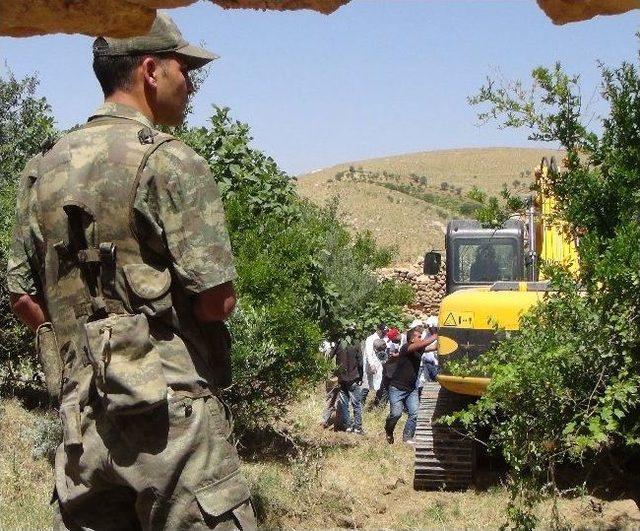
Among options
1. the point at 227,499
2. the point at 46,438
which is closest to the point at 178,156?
the point at 227,499

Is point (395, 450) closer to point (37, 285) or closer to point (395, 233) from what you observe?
point (37, 285)

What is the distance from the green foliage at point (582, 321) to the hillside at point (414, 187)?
3896 cm

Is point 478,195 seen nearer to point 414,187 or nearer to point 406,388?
point 406,388

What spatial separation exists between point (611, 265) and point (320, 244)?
18.4ft

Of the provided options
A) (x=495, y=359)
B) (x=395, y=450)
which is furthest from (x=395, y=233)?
(x=495, y=359)

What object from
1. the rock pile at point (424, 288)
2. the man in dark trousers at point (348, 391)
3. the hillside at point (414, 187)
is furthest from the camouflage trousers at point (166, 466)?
the hillside at point (414, 187)

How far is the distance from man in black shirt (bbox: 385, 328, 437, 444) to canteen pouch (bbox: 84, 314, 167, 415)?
31.4 ft

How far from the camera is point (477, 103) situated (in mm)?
5605

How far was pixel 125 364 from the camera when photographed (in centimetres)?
288

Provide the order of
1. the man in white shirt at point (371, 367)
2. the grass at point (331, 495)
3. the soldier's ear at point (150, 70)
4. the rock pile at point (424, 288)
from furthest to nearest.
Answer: the rock pile at point (424, 288)
the man in white shirt at point (371, 367)
the grass at point (331, 495)
the soldier's ear at point (150, 70)

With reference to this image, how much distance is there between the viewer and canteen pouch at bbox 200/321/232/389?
122 inches

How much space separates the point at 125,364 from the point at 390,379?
9917 mm

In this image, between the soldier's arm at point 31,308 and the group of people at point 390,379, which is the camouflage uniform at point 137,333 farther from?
Result: the group of people at point 390,379

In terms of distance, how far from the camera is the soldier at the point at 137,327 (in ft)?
9.48
